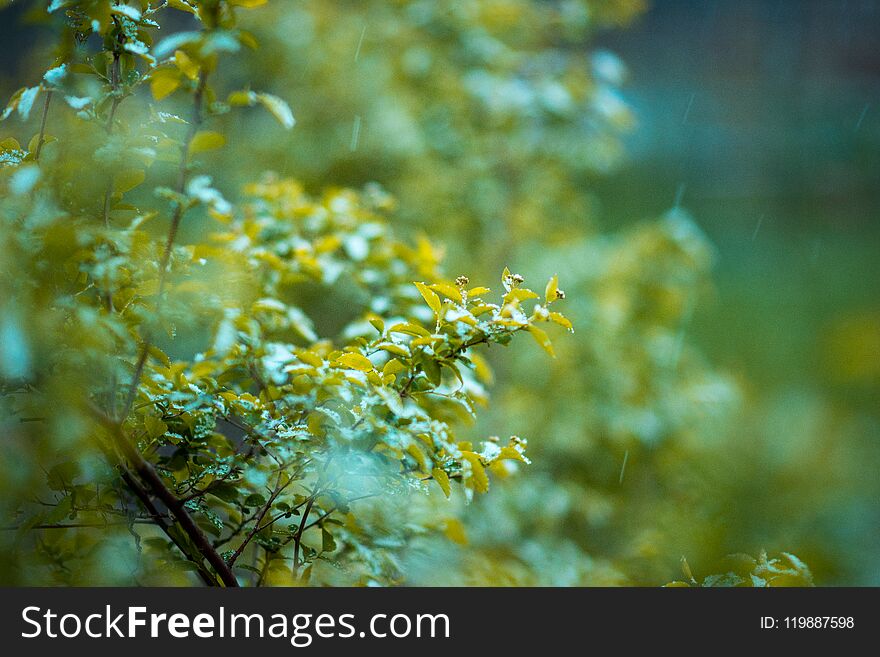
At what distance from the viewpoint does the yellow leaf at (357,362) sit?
1.08 meters

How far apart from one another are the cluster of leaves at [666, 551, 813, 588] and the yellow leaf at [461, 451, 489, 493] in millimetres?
315

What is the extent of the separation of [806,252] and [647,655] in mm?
6494

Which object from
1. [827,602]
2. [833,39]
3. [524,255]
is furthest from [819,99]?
[827,602]

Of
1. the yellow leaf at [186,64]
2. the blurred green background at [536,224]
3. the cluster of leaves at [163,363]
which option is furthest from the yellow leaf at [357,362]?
the blurred green background at [536,224]

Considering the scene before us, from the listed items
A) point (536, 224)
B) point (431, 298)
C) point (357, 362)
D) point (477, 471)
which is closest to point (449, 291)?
point (431, 298)

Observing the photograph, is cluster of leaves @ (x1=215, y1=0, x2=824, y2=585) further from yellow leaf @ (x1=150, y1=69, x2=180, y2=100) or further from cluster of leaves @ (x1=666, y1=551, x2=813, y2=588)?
yellow leaf @ (x1=150, y1=69, x2=180, y2=100)

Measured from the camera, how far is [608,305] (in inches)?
114

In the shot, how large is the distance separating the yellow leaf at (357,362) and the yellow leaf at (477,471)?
20 centimetres

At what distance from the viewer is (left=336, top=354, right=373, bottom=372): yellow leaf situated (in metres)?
1.08

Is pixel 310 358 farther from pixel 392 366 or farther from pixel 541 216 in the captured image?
pixel 541 216

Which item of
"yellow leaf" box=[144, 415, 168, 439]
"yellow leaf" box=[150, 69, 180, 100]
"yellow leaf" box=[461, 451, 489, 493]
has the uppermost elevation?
"yellow leaf" box=[150, 69, 180, 100]

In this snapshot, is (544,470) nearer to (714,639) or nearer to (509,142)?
(509,142)

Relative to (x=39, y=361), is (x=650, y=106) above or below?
above

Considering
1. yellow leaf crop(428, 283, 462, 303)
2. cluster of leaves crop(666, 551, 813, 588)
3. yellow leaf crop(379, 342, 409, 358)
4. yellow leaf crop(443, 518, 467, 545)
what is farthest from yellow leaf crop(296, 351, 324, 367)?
cluster of leaves crop(666, 551, 813, 588)
